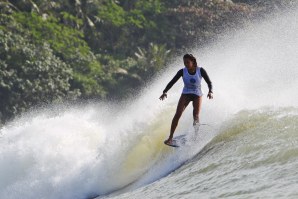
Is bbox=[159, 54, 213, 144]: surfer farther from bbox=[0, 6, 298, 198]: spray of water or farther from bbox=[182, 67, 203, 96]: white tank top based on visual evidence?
bbox=[0, 6, 298, 198]: spray of water

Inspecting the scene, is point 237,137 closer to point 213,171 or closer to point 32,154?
point 213,171

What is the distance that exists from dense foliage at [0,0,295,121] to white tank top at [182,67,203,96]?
25833 mm

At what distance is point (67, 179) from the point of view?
13016mm

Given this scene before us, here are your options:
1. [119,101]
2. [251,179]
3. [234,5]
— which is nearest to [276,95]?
[251,179]

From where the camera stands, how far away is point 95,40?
4478 cm

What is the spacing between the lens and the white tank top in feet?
39.1

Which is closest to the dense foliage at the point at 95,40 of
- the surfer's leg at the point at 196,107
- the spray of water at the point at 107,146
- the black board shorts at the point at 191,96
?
the spray of water at the point at 107,146

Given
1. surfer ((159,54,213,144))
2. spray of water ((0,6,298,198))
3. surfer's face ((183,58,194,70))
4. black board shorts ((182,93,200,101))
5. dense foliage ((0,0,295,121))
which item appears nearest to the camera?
surfer's face ((183,58,194,70))

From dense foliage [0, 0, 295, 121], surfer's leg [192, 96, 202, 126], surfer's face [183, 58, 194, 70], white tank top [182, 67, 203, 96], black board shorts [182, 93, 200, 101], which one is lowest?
surfer's leg [192, 96, 202, 126]

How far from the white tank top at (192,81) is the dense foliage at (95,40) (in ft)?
84.8

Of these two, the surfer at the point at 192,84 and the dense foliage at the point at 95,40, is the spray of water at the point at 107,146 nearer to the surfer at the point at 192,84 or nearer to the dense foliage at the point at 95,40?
the surfer at the point at 192,84

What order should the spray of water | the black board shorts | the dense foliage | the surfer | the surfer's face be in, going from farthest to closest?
the dense foliage, the spray of water, the black board shorts, the surfer, the surfer's face

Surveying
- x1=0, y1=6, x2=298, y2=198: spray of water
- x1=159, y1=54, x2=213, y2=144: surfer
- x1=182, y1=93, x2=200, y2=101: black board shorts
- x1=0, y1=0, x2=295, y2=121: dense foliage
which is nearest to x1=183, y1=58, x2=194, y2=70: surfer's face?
x1=159, y1=54, x2=213, y2=144: surfer

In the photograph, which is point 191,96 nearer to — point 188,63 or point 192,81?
point 192,81
